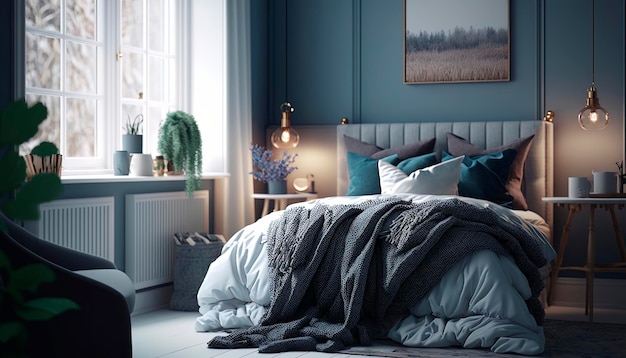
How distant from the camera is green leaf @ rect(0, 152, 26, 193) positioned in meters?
0.75

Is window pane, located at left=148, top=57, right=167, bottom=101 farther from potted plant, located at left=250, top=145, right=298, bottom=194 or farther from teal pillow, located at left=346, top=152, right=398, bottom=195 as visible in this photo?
teal pillow, located at left=346, top=152, right=398, bottom=195

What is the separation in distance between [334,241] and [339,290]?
0.26 meters

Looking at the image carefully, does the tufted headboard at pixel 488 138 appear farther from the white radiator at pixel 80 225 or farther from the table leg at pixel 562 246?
the white radiator at pixel 80 225

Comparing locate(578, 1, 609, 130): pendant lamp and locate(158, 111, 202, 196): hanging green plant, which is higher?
locate(578, 1, 609, 130): pendant lamp

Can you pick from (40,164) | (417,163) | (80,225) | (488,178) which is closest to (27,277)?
(40,164)

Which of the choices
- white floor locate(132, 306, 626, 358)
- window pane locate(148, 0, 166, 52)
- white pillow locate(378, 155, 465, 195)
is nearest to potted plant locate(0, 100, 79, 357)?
white floor locate(132, 306, 626, 358)

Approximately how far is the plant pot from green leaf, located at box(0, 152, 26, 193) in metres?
4.33

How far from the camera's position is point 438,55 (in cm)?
579

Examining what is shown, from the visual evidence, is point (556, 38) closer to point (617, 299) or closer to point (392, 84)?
point (392, 84)

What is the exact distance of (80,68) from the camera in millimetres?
4828

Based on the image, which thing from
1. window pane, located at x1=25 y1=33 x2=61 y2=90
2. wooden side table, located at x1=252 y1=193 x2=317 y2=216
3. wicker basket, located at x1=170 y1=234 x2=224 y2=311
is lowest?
wicker basket, located at x1=170 y1=234 x2=224 y2=311

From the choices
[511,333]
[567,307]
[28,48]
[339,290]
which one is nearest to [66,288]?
[339,290]

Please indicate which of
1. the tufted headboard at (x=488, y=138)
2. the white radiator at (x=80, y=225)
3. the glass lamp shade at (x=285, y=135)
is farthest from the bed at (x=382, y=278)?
the glass lamp shade at (x=285, y=135)

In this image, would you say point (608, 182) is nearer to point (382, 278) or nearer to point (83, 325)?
point (382, 278)
